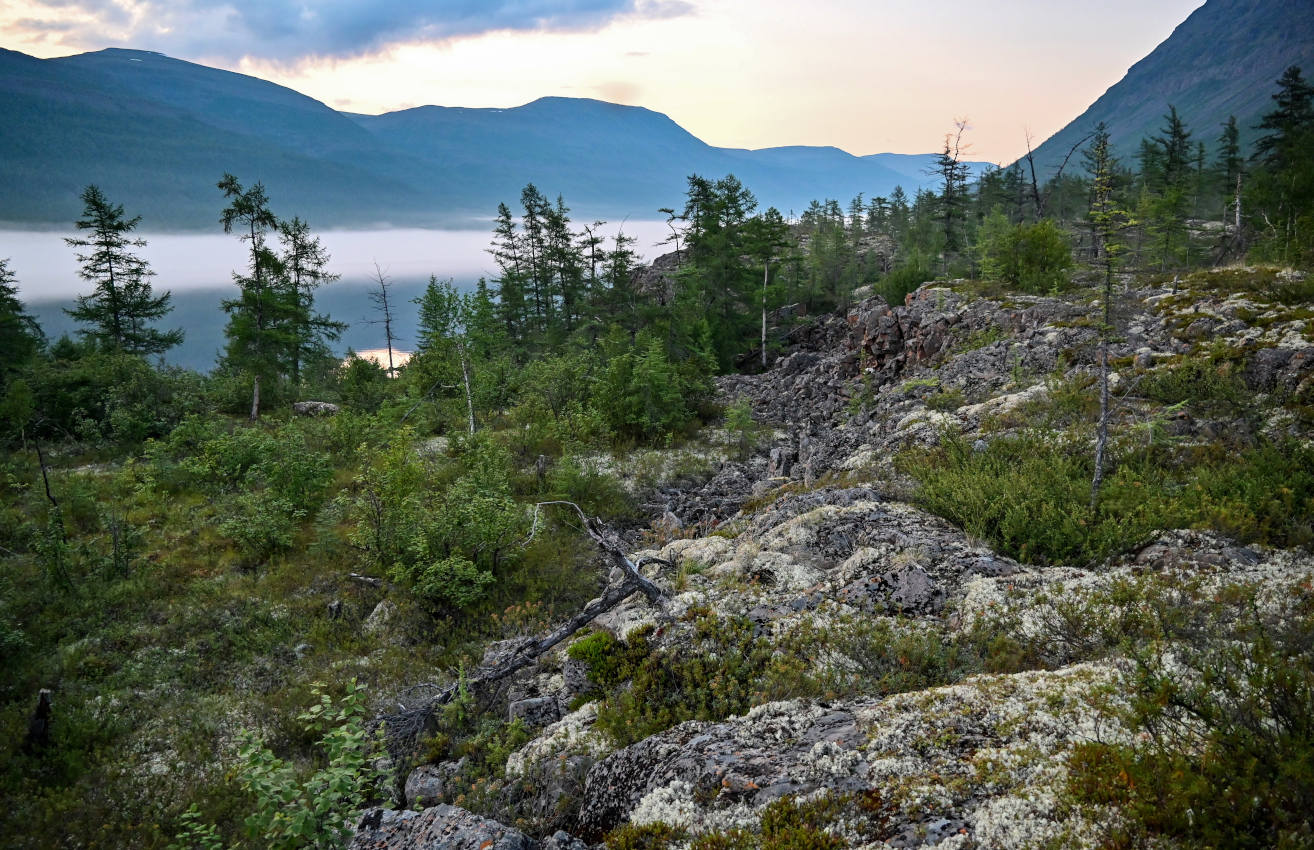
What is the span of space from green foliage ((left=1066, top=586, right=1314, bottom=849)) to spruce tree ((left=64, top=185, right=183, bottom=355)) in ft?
144

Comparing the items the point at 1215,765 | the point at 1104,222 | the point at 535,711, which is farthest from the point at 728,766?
the point at 1104,222

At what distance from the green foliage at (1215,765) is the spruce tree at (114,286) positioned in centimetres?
4398

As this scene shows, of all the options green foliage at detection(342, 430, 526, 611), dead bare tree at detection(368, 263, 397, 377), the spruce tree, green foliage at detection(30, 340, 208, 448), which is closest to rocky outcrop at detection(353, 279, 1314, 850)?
green foliage at detection(342, 430, 526, 611)

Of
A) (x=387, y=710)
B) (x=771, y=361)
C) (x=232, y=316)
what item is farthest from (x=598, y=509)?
(x=771, y=361)

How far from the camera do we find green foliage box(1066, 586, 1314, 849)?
2.91m

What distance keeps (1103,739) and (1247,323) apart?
1531 centimetres

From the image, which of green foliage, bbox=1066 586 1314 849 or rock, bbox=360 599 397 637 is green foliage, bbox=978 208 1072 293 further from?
rock, bbox=360 599 397 637

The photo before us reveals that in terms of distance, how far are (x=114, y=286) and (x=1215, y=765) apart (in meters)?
49.0

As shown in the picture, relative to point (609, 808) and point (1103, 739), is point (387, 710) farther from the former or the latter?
point (1103, 739)

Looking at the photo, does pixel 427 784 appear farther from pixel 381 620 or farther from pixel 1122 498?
pixel 1122 498

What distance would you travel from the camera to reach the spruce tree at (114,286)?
110ft

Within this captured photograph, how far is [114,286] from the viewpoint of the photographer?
35094 mm

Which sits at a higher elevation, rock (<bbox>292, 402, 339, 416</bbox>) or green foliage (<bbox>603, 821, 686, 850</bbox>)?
rock (<bbox>292, 402, 339, 416</bbox>)

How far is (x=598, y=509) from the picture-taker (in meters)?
17.3
